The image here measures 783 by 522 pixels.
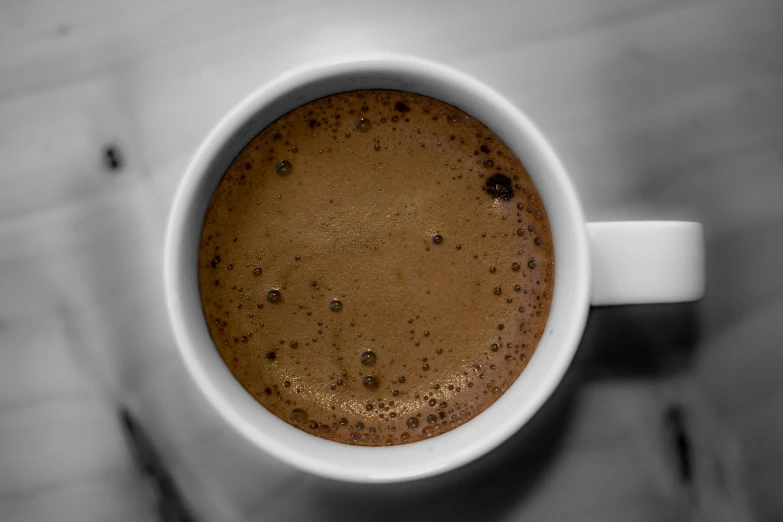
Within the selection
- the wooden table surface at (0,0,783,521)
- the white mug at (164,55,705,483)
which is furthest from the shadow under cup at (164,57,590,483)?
the wooden table surface at (0,0,783,521)

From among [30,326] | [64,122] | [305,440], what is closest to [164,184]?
[64,122]

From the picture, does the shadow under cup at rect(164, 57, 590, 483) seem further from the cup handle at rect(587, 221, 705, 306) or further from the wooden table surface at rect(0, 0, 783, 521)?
the wooden table surface at rect(0, 0, 783, 521)

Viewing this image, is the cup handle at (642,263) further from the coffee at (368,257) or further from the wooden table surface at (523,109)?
the wooden table surface at (523,109)

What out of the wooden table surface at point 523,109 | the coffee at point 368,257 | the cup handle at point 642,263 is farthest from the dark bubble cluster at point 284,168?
the cup handle at point 642,263

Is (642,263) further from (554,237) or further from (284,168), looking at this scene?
(284,168)

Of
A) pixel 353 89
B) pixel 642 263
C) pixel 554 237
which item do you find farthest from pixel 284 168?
pixel 642 263

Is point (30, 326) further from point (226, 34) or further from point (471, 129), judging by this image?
point (471, 129)
